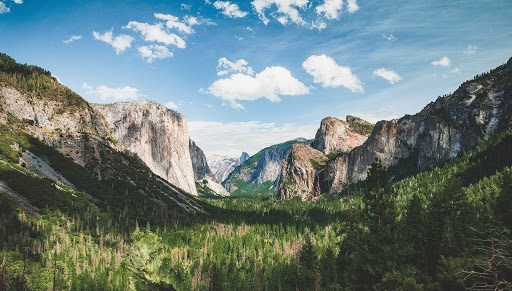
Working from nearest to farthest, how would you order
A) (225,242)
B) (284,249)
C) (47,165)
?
(284,249) < (47,165) < (225,242)

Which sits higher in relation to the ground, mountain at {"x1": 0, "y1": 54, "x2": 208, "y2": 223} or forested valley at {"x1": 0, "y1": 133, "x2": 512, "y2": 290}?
mountain at {"x1": 0, "y1": 54, "x2": 208, "y2": 223}

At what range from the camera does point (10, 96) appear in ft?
585

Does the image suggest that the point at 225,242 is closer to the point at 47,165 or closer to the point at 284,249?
the point at 284,249

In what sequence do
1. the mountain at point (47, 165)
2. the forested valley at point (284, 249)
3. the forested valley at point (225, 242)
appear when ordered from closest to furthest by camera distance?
the forested valley at point (284, 249), the forested valley at point (225, 242), the mountain at point (47, 165)

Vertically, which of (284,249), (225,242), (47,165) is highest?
(47,165)

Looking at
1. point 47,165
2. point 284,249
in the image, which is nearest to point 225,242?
point 284,249

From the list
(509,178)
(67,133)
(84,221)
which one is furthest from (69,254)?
(509,178)

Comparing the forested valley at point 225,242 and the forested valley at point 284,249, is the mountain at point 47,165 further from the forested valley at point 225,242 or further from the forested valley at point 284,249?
the forested valley at point 284,249

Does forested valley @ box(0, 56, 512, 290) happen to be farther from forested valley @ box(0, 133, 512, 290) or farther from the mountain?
the mountain

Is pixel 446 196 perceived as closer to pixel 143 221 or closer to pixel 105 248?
pixel 105 248

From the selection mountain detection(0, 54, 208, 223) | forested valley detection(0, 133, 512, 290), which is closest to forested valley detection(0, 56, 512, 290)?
forested valley detection(0, 133, 512, 290)

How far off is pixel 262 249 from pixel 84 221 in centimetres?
7480

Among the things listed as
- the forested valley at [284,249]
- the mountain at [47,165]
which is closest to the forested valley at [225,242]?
the forested valley at [284,249]

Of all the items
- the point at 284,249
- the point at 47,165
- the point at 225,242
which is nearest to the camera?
the point at 284,249
